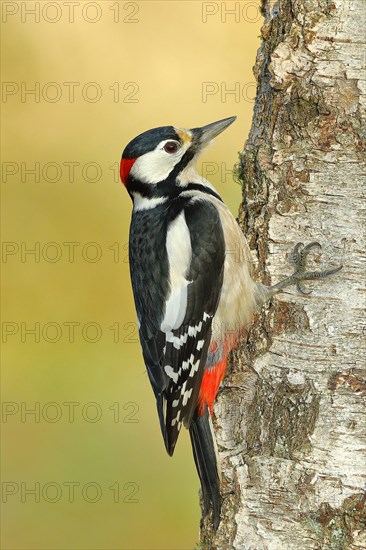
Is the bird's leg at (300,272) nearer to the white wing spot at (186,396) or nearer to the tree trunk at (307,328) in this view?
the tree trunk at (307,328)

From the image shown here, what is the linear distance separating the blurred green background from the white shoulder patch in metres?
2.06

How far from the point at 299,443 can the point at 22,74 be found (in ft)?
13.7

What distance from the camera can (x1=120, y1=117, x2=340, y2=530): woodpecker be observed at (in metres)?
3.06

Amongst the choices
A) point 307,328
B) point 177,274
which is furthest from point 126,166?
point 307,328

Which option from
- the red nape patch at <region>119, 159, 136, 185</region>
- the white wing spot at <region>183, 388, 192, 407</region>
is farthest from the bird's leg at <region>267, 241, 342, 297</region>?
the red nape patch at <region>119, 159, 136, 185</region>

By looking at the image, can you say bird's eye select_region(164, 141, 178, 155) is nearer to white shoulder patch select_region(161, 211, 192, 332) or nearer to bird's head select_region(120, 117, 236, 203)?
bird's head select_region(120, 117, 236, 203)

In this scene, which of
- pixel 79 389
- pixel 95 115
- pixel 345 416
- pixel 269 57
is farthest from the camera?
pixel 95 115

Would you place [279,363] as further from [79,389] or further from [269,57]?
[79,389]

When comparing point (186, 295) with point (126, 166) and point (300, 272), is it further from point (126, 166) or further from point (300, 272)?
point (126, 166)

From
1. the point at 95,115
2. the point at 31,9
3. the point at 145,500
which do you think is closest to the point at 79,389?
the point at 145,500

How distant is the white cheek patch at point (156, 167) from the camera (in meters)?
3.46

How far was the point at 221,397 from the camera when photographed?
308 cm

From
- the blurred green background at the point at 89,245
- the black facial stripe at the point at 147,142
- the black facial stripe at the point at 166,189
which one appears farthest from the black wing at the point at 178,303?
the blurred green background at the point at 89,245

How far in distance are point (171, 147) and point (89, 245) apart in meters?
2.22
